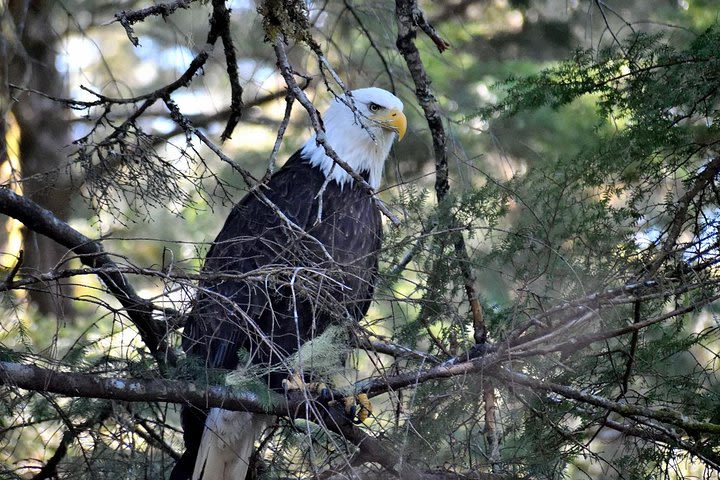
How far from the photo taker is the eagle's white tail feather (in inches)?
146

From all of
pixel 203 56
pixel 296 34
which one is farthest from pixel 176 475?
pixel 296 34

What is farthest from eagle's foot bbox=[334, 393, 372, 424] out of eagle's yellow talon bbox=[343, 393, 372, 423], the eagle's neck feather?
the eagle's neck feather

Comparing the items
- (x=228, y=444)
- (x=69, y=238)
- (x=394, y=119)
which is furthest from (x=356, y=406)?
(x=394, y=119)

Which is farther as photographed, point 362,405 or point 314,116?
point 362,405

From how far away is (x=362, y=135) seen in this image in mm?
4527

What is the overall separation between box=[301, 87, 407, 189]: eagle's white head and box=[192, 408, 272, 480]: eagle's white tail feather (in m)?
1.23

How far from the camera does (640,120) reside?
325 centimetres

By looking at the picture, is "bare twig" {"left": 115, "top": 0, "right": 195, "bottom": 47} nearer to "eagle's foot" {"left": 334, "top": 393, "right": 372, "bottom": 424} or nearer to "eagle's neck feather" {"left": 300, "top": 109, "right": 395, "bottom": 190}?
"eagle's foot" {"left": 334, "top": 393, "right": 372, "bottom": 424}

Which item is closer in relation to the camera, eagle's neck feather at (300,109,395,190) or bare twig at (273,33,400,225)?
bare twig at (273,33,400,225)

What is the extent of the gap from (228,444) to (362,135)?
1765mm

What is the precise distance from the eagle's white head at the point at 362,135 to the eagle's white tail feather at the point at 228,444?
1229 mm

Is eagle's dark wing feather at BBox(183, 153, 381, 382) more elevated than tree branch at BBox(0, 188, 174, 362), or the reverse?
eagle's dark wing feather at BBox(183, 153, 381, 382)

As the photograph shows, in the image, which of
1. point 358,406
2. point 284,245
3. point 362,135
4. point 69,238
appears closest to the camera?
point 69,238

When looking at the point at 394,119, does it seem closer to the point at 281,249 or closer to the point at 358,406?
the point at 281,249
